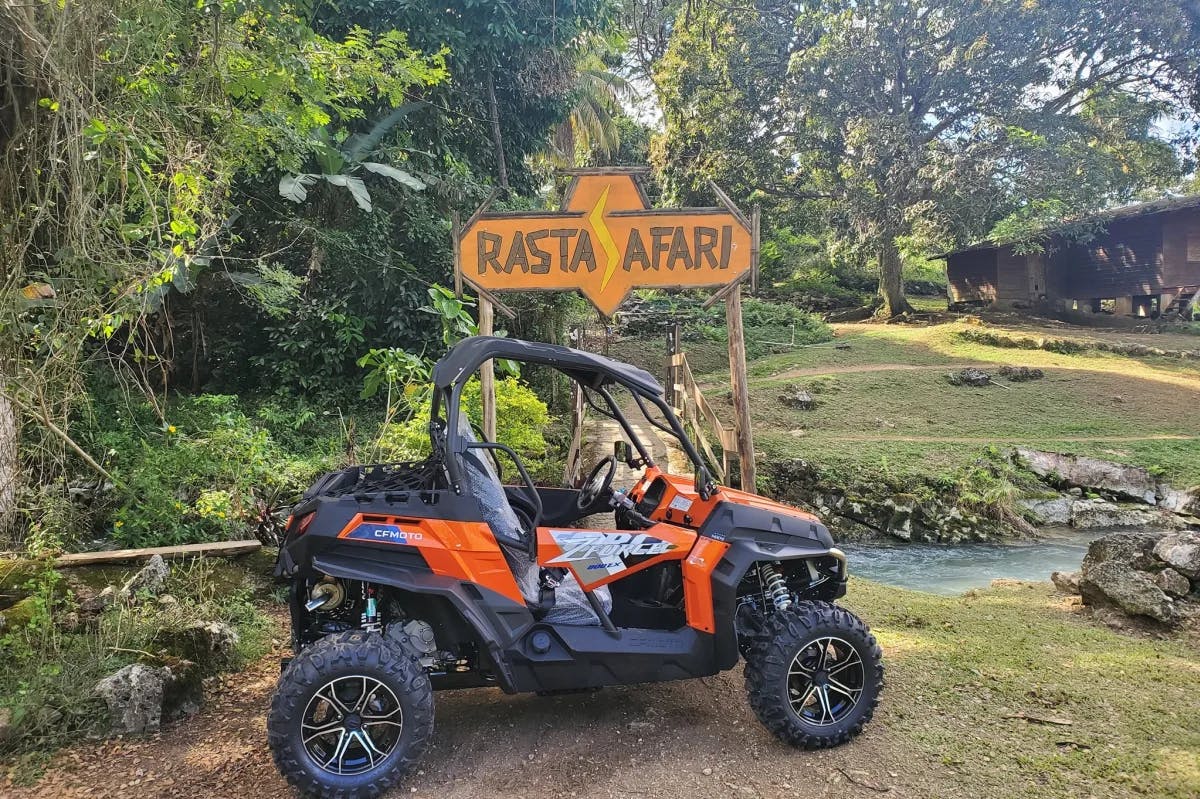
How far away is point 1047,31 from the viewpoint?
704 inches

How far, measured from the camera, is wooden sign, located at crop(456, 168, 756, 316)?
20.6ft

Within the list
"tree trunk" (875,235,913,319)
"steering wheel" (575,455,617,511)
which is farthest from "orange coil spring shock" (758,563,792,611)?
"tree trunk" (875,235,913,319)

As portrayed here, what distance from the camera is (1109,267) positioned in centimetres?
2366

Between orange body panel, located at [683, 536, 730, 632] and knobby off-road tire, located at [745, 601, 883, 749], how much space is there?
290 mm

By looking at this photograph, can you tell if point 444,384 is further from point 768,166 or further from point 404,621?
point 768,166

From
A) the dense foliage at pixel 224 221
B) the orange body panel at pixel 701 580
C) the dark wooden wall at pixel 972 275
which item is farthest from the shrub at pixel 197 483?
the dark wooden wall at pixel 972 275

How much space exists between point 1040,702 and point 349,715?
142 inches

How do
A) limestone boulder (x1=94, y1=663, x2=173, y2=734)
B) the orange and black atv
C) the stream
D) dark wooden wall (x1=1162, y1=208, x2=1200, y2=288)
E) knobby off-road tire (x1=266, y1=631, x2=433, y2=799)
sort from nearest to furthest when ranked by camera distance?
knobby off-road tire (x1=266, y1=631, x2=433, y2=799), the orange and black atv, limestone boulder (x1=94, y1=663, x2=173, y2=734), the stream, dark wooden wall (x1=1162, y1=208, x2=1200, y2=288)

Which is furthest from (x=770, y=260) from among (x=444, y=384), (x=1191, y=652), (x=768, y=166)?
(x=444, y=384)

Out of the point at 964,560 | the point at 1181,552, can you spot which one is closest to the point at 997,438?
the point at 964,560

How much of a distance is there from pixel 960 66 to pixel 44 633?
21.6 m

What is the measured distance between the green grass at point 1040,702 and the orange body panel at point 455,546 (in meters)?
2.15

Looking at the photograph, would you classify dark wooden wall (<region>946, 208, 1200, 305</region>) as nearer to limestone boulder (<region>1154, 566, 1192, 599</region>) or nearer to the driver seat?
limestone boulder (<region>1154, 566, 1192, 599</region>)

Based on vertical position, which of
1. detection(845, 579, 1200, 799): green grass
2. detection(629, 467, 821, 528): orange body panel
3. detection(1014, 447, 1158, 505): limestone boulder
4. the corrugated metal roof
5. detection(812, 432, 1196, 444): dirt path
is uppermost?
the corrugated metal roof
